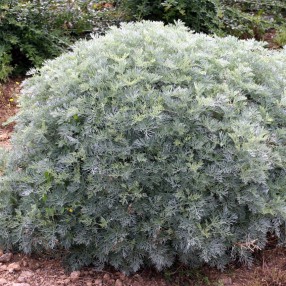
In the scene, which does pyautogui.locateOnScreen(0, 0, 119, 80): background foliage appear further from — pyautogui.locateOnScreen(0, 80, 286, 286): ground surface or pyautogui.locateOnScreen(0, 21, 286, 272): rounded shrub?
pyautogui.locateOnScreen(0, 80, 286, 286): ground surface

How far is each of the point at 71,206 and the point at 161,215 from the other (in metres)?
0.54

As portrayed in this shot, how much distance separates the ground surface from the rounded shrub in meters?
0.08

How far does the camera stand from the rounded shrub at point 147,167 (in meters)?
2.99

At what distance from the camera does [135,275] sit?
3199 millimetres

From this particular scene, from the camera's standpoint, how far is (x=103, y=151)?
2998 mm

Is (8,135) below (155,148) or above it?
below

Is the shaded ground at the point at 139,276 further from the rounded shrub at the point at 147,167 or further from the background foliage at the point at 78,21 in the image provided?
the background foliage at the point at 78,21

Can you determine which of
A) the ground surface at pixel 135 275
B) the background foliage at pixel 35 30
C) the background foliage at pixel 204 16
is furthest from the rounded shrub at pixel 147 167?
the background foliage at pixel 204 16

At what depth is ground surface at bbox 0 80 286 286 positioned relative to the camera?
3.16 meters

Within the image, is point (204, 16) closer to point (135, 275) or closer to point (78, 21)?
point (78, 21)

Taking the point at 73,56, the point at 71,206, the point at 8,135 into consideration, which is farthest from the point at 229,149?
the point at 8,135

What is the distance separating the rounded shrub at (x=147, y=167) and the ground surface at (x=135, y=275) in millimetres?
84

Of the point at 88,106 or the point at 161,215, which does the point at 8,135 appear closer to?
the point at 88,106

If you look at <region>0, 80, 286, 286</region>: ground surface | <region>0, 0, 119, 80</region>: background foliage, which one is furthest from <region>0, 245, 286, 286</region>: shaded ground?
<region>0, 0, 119, 80</region>: background foliage
